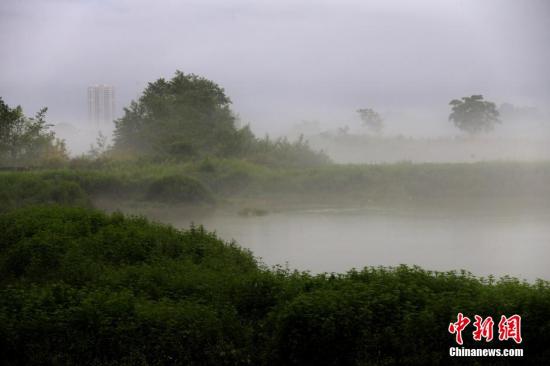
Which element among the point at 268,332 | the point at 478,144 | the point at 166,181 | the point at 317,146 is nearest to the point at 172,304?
the point at 268,332

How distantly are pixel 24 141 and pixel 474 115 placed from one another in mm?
19791

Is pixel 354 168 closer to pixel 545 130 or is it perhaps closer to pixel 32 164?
pixel 32 164

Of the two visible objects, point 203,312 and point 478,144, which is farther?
point 478,144

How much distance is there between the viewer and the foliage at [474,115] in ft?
97.6

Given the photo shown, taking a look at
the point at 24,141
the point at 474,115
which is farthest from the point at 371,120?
the point at 24,141

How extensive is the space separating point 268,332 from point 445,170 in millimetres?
16942

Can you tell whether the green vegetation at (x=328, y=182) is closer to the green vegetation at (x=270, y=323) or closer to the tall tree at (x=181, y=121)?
the tall tree at (x=181, y=121)

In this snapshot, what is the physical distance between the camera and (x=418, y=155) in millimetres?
30438

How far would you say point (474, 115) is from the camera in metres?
29.9

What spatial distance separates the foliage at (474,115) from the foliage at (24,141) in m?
17.7

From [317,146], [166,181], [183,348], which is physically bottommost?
[183,348]

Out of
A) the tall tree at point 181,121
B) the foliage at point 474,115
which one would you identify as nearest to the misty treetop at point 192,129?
the tall tree at point 181,121

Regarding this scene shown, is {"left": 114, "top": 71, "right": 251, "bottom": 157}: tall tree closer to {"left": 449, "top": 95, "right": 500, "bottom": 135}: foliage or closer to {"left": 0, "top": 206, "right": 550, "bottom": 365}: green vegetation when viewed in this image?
{"left": 449, "top": 95, "right": 500, "bottom": 135}: foliage

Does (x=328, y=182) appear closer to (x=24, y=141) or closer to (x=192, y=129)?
(x=192, y=129)
